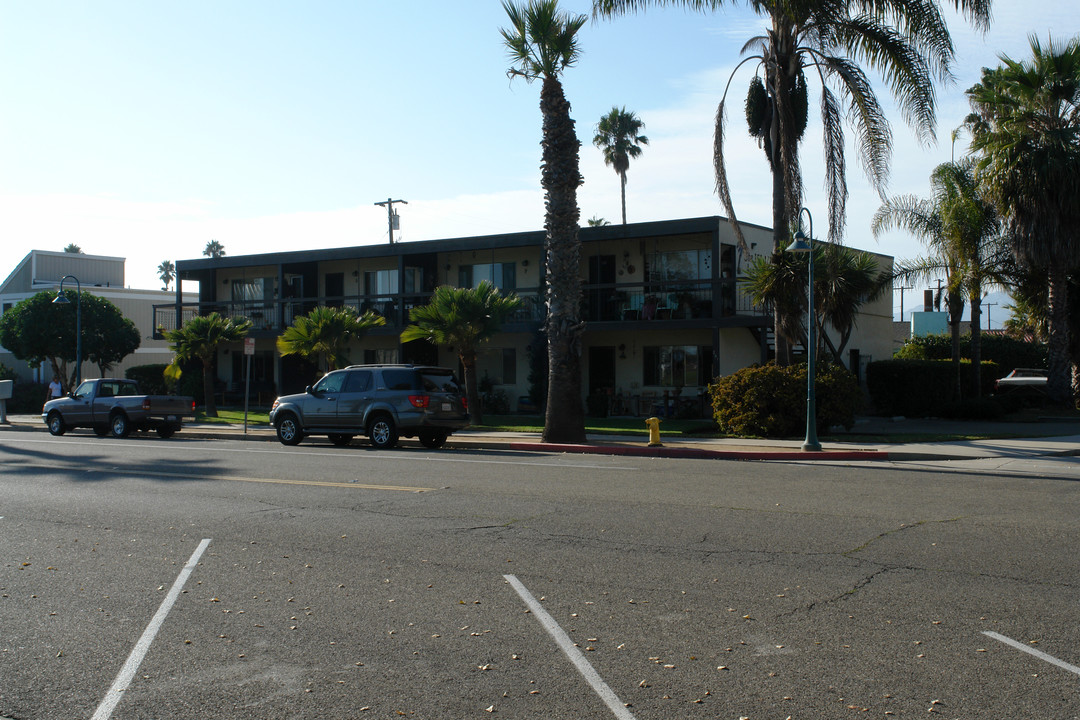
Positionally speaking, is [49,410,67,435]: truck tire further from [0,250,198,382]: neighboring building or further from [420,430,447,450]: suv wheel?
[0,250,198,382]: neighboring building

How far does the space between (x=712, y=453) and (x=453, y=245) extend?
15.4 m

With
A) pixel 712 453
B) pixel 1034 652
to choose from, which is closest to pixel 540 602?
pixel 1034 652

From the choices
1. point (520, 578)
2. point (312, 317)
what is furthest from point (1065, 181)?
point (520, 578)

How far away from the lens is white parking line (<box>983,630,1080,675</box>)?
15.8 ft

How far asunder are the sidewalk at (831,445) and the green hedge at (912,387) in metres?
2.95

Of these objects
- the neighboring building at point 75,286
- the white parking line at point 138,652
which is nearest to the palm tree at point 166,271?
the neighboring building at point 75,286

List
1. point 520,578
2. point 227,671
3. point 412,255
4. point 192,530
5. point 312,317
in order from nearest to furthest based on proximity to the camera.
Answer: point 227,671, point 520,578, point 192,530, point 312,317, point 412,255

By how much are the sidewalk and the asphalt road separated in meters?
5.10

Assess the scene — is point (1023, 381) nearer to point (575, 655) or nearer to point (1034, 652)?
point (1034, 652)

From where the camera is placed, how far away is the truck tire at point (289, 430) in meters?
20.6

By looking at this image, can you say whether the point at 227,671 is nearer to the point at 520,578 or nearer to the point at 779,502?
the point at 520,578

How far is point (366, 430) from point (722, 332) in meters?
13.1

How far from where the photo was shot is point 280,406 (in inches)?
823

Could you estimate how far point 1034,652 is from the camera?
5066mm
